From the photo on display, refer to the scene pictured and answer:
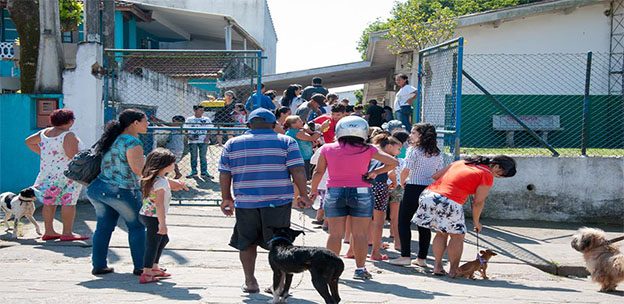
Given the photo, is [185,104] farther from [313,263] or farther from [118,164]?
[313,263]

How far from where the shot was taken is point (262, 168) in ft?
19.3

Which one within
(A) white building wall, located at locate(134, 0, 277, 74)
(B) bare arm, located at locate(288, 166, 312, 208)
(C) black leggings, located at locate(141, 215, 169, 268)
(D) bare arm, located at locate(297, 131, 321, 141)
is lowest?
(C) black leggings, located at locate(141, 215, 169, 268)

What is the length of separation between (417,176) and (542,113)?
10.8 meters

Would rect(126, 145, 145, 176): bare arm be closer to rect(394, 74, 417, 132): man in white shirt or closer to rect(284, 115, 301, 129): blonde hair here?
rect(284, 115, 301, 129): blonde hair

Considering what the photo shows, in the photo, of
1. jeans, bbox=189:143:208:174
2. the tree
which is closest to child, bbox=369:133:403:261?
jeans, bbox=189:143:208:174

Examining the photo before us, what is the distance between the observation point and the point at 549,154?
10797 millimetres

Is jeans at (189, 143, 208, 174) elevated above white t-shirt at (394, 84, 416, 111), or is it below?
below

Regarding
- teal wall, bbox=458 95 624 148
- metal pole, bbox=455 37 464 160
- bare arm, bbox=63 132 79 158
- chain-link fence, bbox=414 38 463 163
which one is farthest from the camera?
teal wall, bbox=458 95 624 148

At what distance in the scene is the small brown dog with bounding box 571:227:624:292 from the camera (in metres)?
7.03

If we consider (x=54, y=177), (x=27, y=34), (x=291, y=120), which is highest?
(x=27, y=34)

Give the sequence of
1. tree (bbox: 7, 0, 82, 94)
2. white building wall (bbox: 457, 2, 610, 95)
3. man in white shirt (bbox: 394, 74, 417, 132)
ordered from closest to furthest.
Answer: tree (bbox: 7, 0, 82, 94)
man in white shirt (bbox: 394, 74, 417, 132)
white building wall (bbox: 457, 2, 610, 95)

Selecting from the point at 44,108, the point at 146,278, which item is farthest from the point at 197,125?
the point at 146,278

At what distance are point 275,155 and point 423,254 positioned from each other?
2.60 m

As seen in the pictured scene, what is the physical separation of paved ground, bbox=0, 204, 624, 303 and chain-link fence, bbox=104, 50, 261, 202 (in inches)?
63.2
